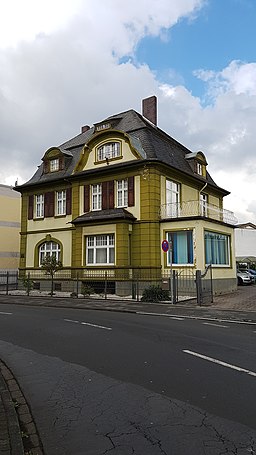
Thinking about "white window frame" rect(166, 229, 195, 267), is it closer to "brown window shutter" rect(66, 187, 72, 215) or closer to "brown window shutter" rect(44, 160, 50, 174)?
"brown window shutter" rect(66, 187, 72, 215)

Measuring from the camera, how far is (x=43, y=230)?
30594 millimetres

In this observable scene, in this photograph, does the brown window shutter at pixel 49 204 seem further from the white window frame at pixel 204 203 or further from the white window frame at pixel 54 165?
the white window frame at pixel 204 203

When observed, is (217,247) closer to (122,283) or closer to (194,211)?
(194,211)

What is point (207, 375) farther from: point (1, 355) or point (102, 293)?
point (102, 293)

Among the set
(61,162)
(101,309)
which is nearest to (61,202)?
(61,162)

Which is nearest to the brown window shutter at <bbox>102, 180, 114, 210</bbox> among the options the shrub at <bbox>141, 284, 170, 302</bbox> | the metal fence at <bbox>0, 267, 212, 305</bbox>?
the metal fence at <bbox>0, 267, 212, 305</bbox>

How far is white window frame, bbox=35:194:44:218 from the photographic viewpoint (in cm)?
3142

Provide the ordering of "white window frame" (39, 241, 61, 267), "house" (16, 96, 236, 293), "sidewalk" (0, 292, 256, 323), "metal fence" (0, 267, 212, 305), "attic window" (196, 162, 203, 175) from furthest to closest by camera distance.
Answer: "attic window" (196, 162, 203, 175) → "white window frame" (39, 241, 61, 267) → "house" (16, 96, 236, 293) → "metal fence" (0, 267, 212, 305) → "sidewalk" (0, 292, 256, 323)

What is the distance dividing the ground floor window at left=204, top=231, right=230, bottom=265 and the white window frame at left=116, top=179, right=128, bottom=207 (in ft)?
18.6

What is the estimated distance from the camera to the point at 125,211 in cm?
2597

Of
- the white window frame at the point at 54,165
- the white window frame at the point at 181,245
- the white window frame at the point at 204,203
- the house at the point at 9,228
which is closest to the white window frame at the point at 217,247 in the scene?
the white window frame at the point at 181,245

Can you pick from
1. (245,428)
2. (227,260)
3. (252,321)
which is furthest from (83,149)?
(245,428)

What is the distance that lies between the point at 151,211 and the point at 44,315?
38.8ft

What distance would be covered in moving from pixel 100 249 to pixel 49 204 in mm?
6681
